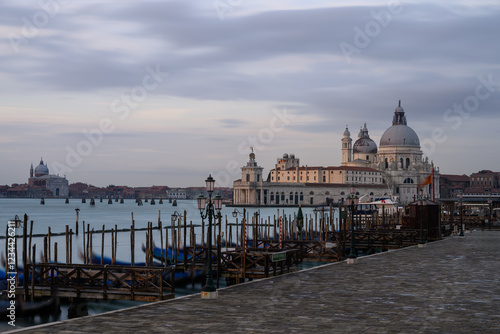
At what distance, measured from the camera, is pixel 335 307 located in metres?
12.0

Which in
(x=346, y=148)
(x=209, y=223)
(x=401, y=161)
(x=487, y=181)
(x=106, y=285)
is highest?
(x=346, y=148)

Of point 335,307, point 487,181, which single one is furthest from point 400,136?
point 335,307

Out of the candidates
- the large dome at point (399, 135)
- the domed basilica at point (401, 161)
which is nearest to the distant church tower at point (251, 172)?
the domed basilica at point (401, 161)

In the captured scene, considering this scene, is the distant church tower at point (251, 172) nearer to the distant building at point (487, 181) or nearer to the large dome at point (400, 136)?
the large dome at point (400, 136)

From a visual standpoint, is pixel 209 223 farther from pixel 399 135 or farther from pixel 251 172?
pixel 399 135

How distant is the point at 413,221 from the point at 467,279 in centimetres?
2172

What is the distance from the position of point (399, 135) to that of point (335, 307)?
157811 mm

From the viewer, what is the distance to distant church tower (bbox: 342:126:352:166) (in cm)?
17888

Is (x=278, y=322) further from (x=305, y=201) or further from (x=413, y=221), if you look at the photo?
(x=305, y=201)

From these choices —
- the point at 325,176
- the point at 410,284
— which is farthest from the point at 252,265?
the point at 325,176

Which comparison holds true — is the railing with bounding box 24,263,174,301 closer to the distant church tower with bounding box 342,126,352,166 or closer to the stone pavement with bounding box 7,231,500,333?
the stone pavement with bounding box 7,231,500,333

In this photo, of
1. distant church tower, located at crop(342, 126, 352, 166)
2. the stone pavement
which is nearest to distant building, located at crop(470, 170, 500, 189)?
distant church tower, located at crop(342, 126, 352, 166)

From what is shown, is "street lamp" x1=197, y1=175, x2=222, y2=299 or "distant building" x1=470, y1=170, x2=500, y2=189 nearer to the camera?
"street lamp" x1=197, y1=175, x2=222, y2=299

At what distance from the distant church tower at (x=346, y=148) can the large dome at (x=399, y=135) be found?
36.8 ft
